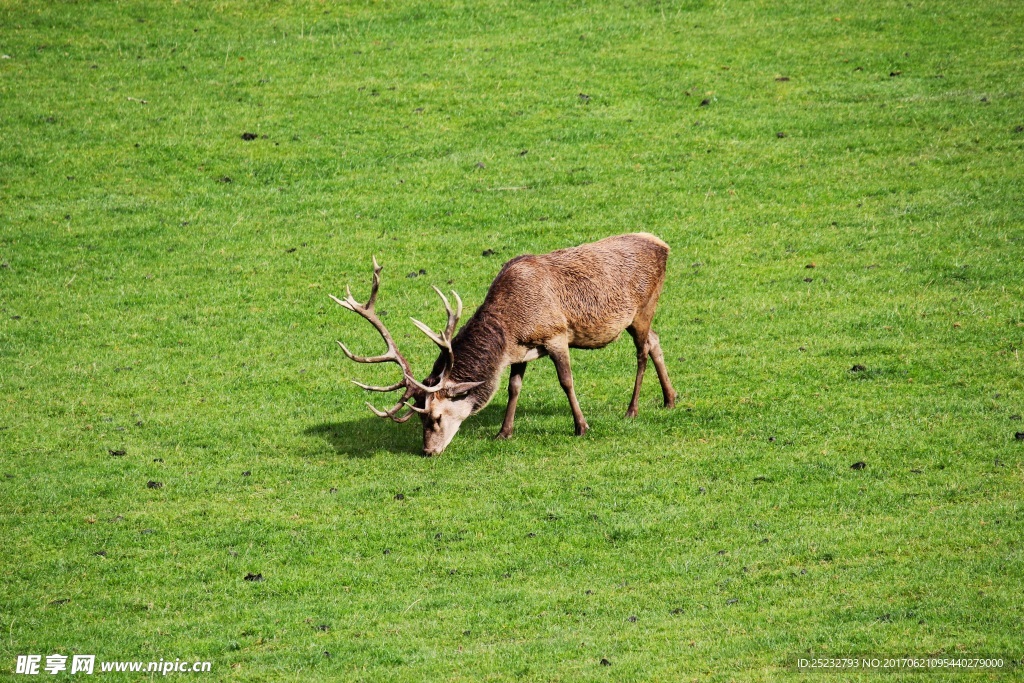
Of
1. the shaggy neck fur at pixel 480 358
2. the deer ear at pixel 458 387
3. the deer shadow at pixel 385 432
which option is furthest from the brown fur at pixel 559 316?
the deer shadow at pixel 385 432

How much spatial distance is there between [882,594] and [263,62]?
68.2ft

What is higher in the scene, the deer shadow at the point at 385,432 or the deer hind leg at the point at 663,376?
the deer hind leg at the point at 663,376

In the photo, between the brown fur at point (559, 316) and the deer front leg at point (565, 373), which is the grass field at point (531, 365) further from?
the brown fur at point (559, 316)

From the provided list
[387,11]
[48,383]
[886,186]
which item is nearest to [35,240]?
[48,383]

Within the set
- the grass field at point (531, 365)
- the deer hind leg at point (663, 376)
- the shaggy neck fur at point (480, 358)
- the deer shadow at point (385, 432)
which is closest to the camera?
the grass field at point (531, 365)

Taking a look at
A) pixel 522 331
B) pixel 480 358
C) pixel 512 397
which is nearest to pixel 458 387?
pixel 480 358

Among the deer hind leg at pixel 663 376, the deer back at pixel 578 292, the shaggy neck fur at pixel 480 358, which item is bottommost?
the deer hind leg at pixel 663 376

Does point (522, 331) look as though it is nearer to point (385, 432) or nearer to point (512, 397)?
point (512, 397)

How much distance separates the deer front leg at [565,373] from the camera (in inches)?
Answer: 545

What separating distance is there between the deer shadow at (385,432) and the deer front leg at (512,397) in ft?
1.06

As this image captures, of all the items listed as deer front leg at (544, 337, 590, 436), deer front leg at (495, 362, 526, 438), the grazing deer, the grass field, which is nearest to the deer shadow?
the grass field

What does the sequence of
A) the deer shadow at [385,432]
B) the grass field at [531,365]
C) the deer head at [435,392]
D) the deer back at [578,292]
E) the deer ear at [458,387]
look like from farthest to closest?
the deer shadow at [385,432] → the deer back at [578,292] → the deer ear at [458,387] → the deer head at [435,392] → the grass field at [531,365]

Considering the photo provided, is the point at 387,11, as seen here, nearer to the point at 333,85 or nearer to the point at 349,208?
the point at 333,85

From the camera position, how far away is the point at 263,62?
2628 cm
